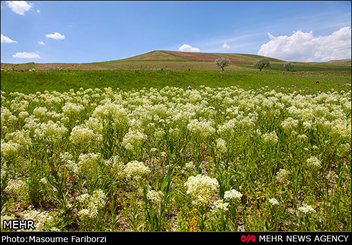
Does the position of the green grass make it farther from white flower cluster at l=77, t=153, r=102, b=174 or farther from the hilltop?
the hilltop

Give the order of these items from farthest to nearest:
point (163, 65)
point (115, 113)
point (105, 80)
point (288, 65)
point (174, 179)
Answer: point (288, 65) < point (163, 65) < point (105, 80) < point (115, 113) < point (174, 179)

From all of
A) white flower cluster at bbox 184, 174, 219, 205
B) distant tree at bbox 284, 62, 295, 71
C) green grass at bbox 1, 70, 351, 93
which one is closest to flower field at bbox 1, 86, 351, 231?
white flower cluster at bbox 184, 174, 219, 205

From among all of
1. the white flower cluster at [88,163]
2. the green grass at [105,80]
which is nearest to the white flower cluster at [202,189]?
the white flower cluster at [88,163]

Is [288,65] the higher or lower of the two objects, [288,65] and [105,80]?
the higher

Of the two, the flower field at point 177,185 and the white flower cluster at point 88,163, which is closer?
the flower field at point 177,185

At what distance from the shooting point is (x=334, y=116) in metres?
8.23

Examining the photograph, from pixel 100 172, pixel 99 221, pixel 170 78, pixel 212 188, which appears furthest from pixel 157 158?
pixel 170 78

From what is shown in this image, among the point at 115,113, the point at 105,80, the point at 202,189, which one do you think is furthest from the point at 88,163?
the point at 105,80

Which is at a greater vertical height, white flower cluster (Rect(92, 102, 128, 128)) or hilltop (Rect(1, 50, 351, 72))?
hilltop (Rect(1, 50, 351, 72))
